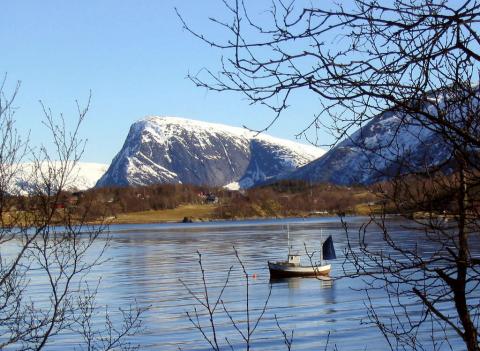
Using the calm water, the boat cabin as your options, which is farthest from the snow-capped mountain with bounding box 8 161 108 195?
the boat cabin

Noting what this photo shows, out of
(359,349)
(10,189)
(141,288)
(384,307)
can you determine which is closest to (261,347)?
(359,349)

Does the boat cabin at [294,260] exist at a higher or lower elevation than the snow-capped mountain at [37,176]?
lower

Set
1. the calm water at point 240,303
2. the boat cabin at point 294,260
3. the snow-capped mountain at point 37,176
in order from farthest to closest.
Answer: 1. the boat cabin at point 294,260
2. the calm water at point 240,303
3. the snow-capped mountain at point 37,176

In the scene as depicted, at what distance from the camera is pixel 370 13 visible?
324 cm

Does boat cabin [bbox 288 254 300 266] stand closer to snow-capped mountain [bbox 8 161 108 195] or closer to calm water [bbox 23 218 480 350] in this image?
calm water [bbox 23 218 480 350]

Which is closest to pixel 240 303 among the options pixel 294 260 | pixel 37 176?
pixel 294 260

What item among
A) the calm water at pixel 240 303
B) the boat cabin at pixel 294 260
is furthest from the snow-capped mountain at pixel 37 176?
the boat cabin at pixel 294 260

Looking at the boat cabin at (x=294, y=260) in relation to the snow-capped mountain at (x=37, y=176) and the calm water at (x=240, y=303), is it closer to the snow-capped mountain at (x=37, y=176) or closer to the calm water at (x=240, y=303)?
the calm water at (x=240, y=303)

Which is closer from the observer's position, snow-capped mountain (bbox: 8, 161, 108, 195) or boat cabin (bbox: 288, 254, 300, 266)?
snow-capped mountain (bbox: 8, 161, 108, 195)

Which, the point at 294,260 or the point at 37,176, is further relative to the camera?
the point at 294,260

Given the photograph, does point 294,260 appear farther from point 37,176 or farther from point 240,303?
point 37,176

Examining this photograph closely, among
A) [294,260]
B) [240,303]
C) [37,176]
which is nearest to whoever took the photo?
[37,176]

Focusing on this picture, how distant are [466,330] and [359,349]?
80.1 ft

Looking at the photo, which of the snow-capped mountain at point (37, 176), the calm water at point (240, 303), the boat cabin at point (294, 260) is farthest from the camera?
the boat cabin at point (294, 260)
